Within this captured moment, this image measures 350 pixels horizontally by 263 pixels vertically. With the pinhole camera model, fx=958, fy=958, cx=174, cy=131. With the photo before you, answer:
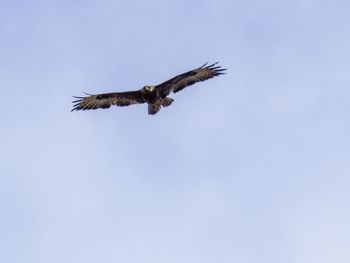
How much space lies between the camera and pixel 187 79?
1453 inches

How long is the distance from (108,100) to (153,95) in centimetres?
253

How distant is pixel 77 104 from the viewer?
38.5 m

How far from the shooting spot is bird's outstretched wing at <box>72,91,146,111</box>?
3722cm

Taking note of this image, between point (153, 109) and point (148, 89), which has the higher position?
point (148, 89)

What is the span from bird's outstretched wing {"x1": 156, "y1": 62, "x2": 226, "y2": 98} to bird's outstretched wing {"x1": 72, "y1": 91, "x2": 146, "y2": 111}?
103cm

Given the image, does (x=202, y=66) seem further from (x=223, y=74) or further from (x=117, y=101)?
(x=117, y=101)

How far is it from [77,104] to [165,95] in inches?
164

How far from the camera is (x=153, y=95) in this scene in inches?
1428

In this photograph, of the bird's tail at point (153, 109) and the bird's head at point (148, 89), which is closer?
the bird's tail at point (153, 109)

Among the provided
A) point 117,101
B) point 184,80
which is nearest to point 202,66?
point 184,80

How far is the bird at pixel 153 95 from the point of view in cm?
3625

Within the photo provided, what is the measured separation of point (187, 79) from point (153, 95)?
1575mm

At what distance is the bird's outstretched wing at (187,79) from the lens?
36.4 metres

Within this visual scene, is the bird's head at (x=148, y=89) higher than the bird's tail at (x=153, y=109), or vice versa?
the bird's head at (x=148, y=89)
